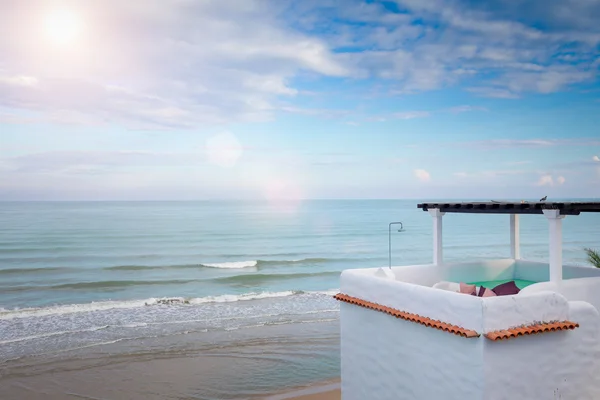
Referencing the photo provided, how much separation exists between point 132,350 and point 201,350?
222 centimetres

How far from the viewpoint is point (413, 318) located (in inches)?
325

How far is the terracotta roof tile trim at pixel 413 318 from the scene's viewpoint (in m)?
7.27

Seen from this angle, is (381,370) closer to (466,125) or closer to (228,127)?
(466,125)

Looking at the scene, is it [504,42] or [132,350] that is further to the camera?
[504,42]

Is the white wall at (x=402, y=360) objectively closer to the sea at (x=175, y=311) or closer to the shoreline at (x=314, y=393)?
the sea at (x=175, y=311)

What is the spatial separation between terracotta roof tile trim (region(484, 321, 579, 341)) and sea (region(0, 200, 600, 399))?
3.86 m

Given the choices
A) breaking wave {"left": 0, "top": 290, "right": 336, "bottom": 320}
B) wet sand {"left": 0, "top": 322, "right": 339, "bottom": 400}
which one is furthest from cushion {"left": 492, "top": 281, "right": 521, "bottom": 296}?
breaking wave {"left": 0, "top": 290, "right": 336, "bottom": 320}

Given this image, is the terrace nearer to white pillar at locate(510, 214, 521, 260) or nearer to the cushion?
the cushion

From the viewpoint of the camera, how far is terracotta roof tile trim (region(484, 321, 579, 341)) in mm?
7098

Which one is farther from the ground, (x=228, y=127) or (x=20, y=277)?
(x=228, y=127)

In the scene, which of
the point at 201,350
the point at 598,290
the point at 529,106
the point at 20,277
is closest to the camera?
the point at 598,290

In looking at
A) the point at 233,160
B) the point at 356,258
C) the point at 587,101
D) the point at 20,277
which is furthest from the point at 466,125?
the point at 20,277

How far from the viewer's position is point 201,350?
16.9 metres

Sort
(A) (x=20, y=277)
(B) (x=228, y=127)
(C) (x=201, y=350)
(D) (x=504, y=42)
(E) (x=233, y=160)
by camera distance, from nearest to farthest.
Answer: (C) (x=201, y=350), (A) (x=20, y=277), (D) (x=504, y=42), (B) (x=228, y=127), (E) (x=233, y=160)
